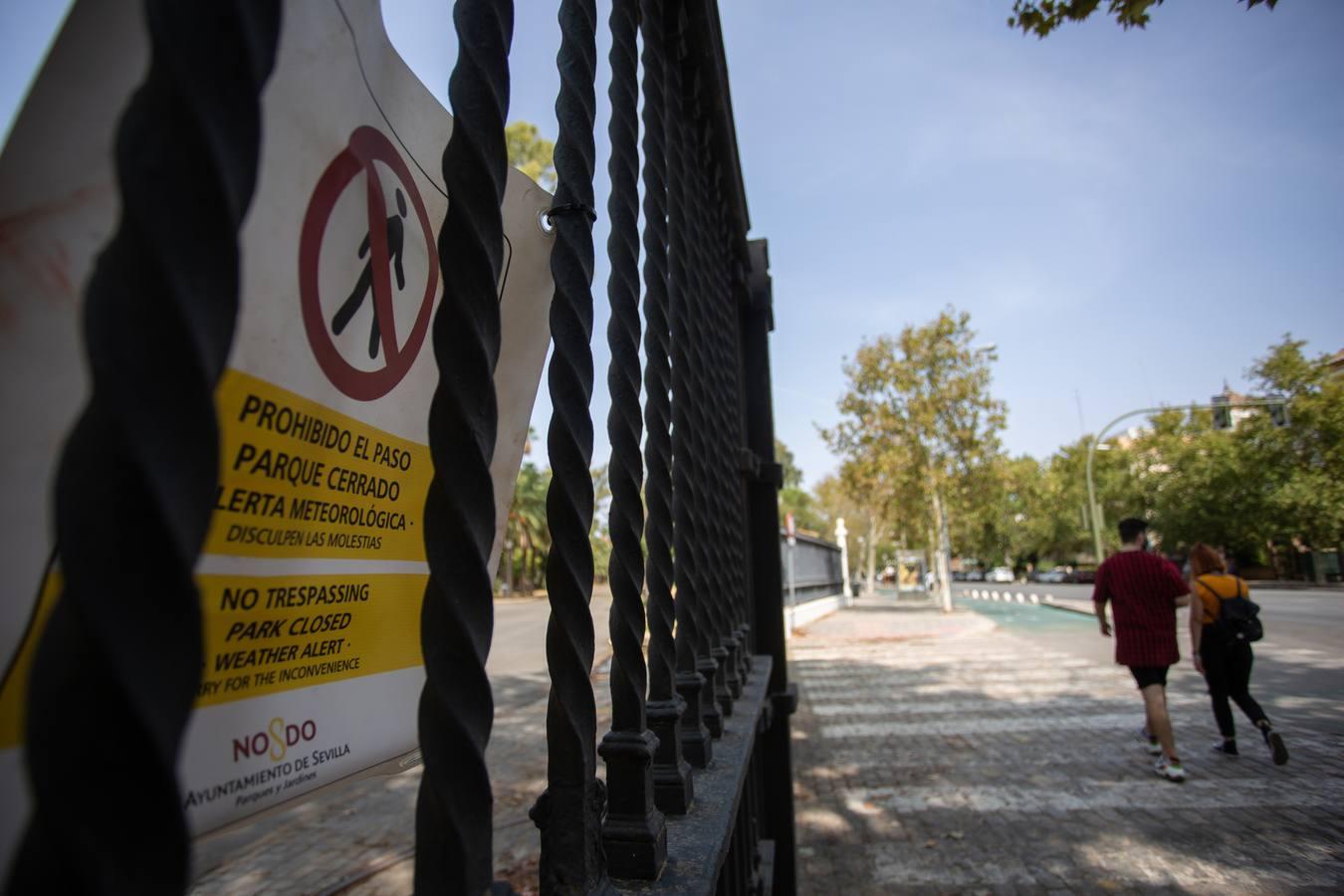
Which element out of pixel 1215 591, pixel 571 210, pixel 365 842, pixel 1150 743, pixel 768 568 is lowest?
pixel 365 842

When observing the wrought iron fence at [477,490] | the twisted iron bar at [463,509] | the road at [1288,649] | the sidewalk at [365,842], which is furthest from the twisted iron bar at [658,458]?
the road at [1288,649]

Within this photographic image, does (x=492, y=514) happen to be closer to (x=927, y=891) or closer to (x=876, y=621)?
(x=927, y=891)

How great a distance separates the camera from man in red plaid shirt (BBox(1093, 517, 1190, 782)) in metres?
5.83

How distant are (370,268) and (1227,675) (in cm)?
762

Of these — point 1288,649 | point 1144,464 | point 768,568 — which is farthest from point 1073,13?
point 1144,464

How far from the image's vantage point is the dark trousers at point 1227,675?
6.11m

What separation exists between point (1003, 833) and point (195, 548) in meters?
5.58

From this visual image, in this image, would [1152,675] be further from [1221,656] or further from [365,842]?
[365,842]

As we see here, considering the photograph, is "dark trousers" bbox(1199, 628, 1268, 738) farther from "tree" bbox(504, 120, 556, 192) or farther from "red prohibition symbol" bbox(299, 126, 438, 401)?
"tree" bbox(504, 120, 556, 192)

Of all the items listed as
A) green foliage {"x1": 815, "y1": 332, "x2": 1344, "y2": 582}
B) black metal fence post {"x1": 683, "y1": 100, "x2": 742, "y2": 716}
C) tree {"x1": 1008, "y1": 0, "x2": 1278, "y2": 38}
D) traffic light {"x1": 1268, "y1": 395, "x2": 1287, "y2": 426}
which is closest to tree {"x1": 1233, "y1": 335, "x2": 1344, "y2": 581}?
green foliage {"x1": 815, "y1": 332, "x2": 1344, "y2": 582}

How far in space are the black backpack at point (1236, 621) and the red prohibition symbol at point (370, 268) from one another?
24.3 feet

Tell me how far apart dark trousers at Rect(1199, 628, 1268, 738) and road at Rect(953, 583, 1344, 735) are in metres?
1.43

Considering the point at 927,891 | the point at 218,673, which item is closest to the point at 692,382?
the point at 218,673

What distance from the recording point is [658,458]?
1.52 m
